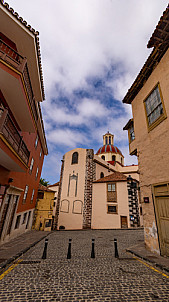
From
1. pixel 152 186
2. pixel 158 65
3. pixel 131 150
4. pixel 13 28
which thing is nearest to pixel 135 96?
pixel 158 65

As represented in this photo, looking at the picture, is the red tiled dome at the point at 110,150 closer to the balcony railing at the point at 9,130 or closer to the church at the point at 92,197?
the church at the point at 92,197

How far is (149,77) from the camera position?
8500 mm

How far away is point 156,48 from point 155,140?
16.1 ft

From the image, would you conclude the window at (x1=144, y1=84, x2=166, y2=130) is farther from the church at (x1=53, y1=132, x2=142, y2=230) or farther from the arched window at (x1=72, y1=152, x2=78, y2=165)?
the arched window at (x1=72, y1=152, x2=78, y2=165)

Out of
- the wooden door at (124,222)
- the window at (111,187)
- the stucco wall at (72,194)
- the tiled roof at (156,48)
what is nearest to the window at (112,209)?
the wooden door at (124,222)

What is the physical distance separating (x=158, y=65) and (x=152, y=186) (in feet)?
22.3

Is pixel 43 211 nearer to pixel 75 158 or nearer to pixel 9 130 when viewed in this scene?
pixel 75 158

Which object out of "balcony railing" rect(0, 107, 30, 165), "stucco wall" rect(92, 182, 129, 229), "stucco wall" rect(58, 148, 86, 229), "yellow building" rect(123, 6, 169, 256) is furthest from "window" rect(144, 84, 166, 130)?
"stucco wall" rect(58, 148, 86, 229)

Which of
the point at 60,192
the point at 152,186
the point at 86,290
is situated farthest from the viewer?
the point at 60,192

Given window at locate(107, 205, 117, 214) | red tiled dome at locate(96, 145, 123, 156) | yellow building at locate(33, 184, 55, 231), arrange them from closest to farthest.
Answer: yellow building at locate(33, 184, 55, 231), window at locate(107, 205, 117, 214), red tiled dome at locate(96, 145, 123, 156)

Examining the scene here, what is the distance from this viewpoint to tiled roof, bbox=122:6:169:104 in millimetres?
6668

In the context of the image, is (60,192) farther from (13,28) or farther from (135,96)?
(13,28)

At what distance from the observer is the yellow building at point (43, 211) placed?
58.2ft

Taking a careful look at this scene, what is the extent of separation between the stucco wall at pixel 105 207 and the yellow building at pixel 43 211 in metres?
7.01
